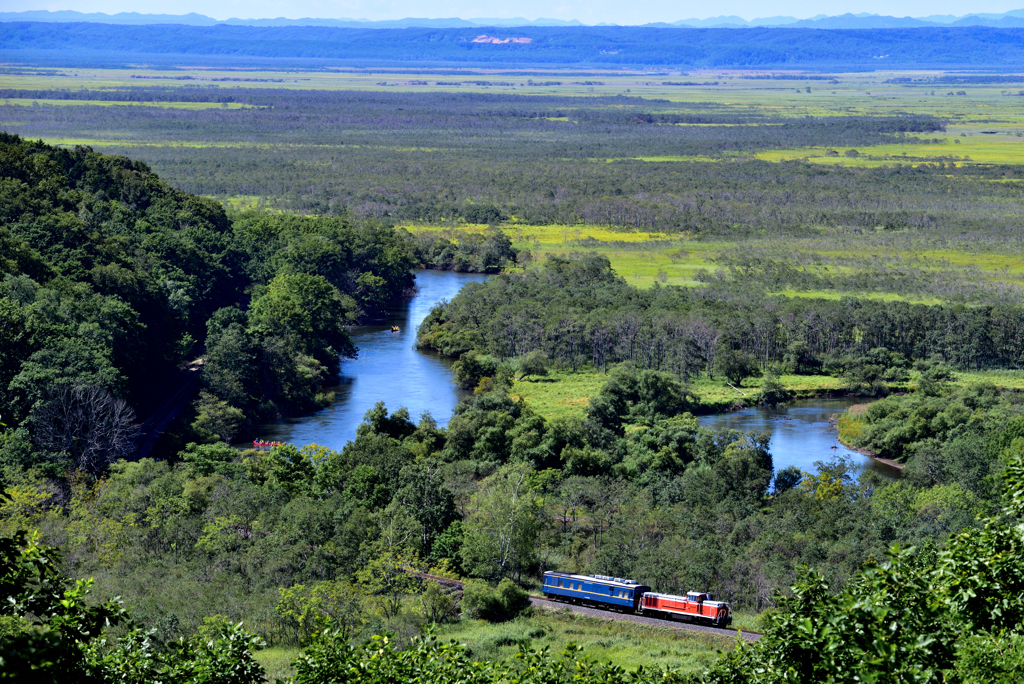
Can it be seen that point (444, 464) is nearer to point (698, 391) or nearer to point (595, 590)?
point (595, 590)

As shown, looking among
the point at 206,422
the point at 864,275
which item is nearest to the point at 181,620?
the point at 206,422

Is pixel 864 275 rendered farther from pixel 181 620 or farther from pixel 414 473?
pixel 181 620

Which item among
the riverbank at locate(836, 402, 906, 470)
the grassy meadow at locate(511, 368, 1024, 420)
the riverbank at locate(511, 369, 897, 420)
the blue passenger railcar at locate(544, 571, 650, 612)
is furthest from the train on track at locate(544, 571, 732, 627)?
the grassy meadow at locate(511, 368, 1024, 420)

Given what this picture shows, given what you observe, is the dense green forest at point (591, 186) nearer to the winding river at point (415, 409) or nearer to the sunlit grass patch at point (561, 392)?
the winding river at point (415, 409)

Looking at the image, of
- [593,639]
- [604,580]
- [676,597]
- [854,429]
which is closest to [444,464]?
[604,580]

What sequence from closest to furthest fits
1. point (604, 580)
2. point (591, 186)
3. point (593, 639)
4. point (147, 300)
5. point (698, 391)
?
point (593, 639) < point (604, 580) < point (147, 300) < point (698, 391) < point (591, 186)

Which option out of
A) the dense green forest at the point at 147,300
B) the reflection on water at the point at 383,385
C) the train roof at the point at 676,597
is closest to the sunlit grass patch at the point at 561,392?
the reflection on water at the point at 383,385
